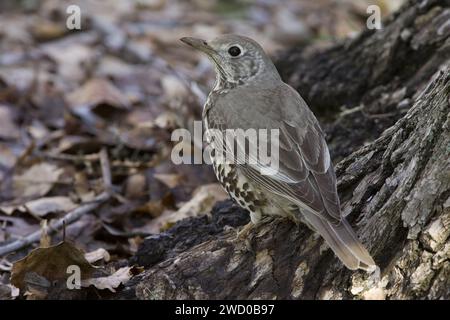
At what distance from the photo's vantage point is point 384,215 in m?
3.61

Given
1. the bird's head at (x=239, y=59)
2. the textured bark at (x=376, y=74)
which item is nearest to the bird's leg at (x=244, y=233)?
the bird's head at (x=239, y=59)

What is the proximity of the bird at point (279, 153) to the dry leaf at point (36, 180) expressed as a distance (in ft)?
5.90

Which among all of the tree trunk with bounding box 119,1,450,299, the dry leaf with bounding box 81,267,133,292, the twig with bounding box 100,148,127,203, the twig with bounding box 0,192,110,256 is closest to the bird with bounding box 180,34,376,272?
the tree trunk with bounding box 119,1,450,299

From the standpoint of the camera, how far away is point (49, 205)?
5582 millimetres

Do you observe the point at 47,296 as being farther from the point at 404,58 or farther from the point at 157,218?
the point at 404,58

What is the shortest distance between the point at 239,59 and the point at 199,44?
28 centimetres

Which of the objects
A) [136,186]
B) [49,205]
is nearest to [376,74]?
[136,186]

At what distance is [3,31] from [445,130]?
6.69 metres

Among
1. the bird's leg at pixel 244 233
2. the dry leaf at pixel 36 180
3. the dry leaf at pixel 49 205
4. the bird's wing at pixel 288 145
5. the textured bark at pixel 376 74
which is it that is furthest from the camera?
the dry leaf at pixel 36 180

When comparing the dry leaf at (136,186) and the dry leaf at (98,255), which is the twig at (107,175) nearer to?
the dry leaf at (136,186)

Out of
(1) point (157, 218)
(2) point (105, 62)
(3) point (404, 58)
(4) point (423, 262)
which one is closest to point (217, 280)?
(4) point (423, 262)

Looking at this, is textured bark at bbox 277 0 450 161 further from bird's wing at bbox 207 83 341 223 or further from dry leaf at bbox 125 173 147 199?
dry leaf at bbox 125 173 147 199

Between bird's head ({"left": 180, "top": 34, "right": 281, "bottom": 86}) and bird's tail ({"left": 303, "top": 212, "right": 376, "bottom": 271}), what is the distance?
→ 1506 millimetres

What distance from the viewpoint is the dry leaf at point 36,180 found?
5902mm
